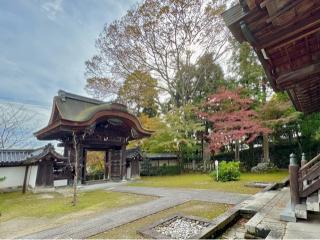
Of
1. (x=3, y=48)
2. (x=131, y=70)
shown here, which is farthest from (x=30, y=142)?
(x=131, y=70)

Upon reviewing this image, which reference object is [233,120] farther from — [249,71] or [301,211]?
[301,211]

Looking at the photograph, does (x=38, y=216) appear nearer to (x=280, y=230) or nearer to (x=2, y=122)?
(x=280, y=230)

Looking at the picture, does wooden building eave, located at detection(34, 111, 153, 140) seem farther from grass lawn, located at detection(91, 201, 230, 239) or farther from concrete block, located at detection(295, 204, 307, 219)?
concrete block, located at detection(295, 204, 307, 219)

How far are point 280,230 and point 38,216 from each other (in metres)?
5.35

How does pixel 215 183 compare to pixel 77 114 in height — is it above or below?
below

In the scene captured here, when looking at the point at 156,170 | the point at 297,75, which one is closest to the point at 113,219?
the point at 297,75

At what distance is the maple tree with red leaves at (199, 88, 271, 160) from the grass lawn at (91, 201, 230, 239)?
29.5 feet

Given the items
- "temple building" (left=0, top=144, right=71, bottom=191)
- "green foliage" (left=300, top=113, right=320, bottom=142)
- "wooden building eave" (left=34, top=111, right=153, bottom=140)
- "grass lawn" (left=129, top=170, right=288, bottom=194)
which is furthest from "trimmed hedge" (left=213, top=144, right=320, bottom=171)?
"temple building" (left=0, top=144, right=71, bottom=191)

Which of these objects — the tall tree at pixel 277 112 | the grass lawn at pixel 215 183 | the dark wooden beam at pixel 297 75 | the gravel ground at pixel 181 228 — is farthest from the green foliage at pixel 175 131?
the dark wooden beam at pixel 297 75

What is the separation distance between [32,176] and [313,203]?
11.0 meters

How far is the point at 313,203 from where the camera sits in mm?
3475

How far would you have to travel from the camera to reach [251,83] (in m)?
16.6

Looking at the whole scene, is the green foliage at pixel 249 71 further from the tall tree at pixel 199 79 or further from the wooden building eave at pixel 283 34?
the wooden building eave at pixel 283 34

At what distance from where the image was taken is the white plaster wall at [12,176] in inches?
398
